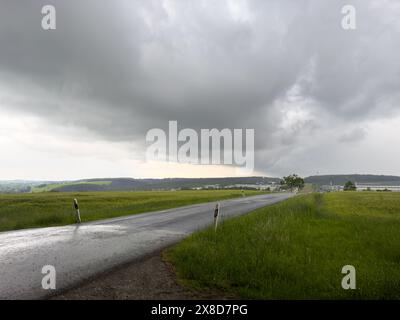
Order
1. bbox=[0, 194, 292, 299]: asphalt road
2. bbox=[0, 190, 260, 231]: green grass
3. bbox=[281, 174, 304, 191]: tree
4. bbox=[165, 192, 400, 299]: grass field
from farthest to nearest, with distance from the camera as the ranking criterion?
1. bbox=[281, 174, 304, 191]: tree
2. bbox=[0, 190, 260, 231]: green grass
3. bbox=[165, 192, 400, 299]: grass field
4. bbox=[0, 194, 292, 299]: asphalt road

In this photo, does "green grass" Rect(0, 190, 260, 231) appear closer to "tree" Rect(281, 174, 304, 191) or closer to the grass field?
the grass field

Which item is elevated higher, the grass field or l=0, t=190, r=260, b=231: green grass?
the grass field

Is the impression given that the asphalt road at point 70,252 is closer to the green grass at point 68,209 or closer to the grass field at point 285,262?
the grass field at point 285,262

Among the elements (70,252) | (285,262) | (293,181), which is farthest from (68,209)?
(293,181)

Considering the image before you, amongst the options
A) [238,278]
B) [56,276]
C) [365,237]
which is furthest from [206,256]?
[365,237]

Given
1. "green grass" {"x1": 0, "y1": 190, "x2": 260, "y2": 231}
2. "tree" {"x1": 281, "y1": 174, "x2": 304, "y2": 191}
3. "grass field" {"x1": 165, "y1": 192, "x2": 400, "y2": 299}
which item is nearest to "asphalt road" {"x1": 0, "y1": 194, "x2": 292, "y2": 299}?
"grass field" {"x1": 165, "y1": 192, "x2": 400, "y2": 299}

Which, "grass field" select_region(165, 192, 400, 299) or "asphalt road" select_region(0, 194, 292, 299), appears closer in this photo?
"asphalt road" select_region(0, 194, 292, 299)

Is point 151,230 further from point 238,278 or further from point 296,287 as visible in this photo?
point 296,287

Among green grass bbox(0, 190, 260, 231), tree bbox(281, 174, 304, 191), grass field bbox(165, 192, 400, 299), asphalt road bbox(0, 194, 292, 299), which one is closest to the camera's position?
asphalt road bbox(0, 194, 292, 299)

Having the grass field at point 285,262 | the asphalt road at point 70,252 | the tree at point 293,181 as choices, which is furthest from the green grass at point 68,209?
the tree at point 293,181
